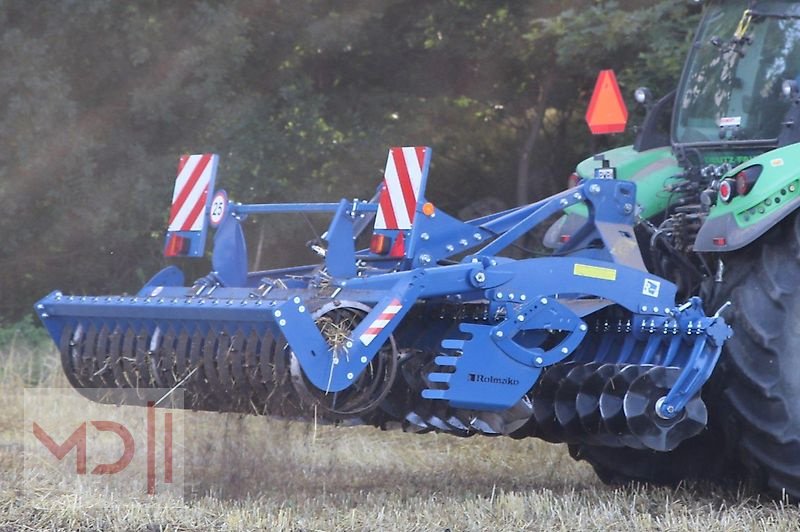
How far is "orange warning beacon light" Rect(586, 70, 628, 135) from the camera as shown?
7.81m

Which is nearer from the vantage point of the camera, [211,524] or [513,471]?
[211,524]

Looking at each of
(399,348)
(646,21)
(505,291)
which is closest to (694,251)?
(505,291)

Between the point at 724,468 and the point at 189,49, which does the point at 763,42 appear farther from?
the point at 189,49

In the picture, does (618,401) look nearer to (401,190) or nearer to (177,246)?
(401,190)

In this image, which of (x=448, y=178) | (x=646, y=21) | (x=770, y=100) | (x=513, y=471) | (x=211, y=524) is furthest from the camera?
(x=448, y=178)

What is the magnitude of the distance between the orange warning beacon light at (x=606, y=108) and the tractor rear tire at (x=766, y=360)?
309cm

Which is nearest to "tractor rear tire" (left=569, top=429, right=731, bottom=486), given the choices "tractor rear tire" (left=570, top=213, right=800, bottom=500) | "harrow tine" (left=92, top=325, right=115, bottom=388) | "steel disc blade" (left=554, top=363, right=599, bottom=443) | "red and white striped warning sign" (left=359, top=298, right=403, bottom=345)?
"tractor rear tire" (left=570, top=213, right=800, bottom=500)

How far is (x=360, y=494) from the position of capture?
17.1ft

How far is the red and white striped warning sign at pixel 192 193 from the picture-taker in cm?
535

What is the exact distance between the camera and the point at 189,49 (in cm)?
1009

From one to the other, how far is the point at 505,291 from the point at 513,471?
173cm

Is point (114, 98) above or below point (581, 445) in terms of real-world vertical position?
above
